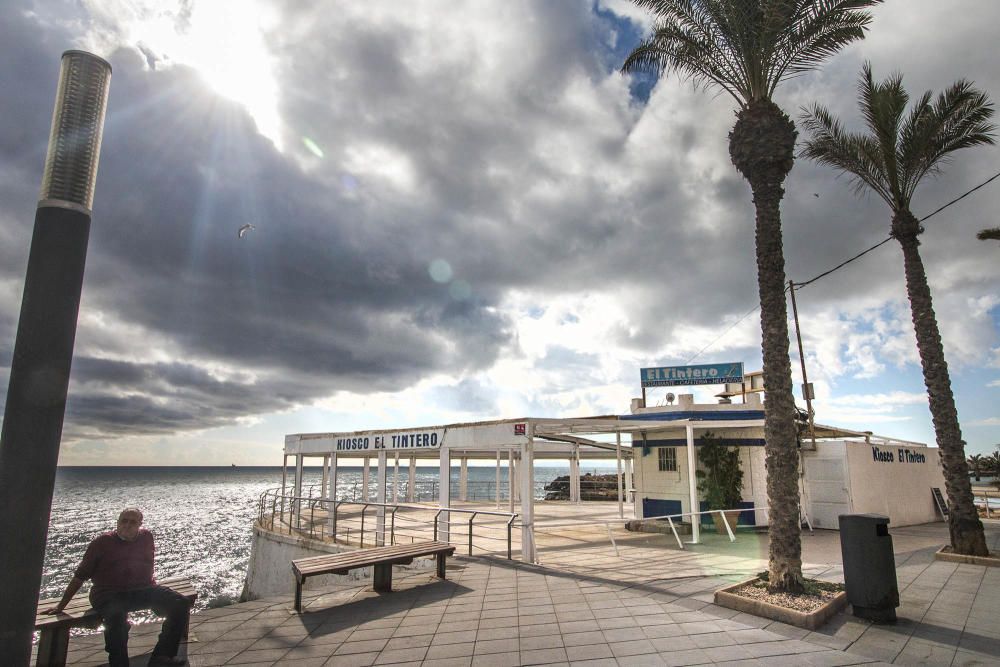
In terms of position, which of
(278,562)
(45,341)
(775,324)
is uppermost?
(775,324)

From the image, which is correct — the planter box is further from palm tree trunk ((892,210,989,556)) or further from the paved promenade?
palm tree trunk ((892,210,989,556))

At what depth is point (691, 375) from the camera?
1722cm

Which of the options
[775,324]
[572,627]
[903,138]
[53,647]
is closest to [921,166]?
[903,138]

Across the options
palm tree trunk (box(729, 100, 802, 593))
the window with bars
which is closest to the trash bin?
palm tree trunk (box(729, 100, 802, 593))

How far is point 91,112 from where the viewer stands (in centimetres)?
306

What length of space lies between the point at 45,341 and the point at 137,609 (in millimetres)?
3094

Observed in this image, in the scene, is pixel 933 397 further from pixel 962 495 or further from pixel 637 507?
pixel 637 507

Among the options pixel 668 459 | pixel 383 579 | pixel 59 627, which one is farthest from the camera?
pixel 668 459

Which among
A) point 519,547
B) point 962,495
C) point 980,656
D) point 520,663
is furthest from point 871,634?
point 519,547

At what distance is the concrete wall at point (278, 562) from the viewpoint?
43.2ft

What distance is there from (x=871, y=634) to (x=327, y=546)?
36.1ft

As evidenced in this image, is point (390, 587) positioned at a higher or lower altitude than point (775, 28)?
lower

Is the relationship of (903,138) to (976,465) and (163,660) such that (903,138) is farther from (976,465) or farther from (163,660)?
(976,465)

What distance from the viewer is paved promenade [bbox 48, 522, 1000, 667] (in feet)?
16.3
